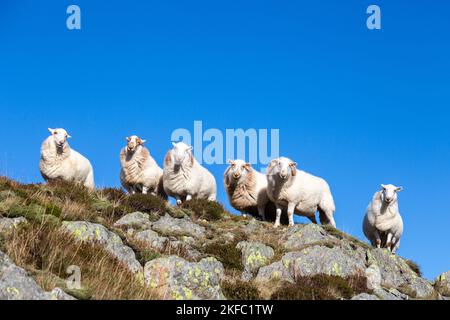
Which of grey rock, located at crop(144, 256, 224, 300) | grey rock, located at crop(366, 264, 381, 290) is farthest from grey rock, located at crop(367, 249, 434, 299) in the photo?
grey rock, located at crop(144, 256, 224, 300)

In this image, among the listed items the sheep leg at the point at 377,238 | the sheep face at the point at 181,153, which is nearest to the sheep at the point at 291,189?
the sheep leg at the point at 377,238

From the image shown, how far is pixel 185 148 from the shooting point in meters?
23.4

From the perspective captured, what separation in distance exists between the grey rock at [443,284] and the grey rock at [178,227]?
26.1ft

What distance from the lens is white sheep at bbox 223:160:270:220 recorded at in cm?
2272

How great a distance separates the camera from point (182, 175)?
75.8ft

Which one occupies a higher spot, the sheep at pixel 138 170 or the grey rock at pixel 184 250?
the sheep at pixel 138 170

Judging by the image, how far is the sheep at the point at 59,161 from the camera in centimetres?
2247

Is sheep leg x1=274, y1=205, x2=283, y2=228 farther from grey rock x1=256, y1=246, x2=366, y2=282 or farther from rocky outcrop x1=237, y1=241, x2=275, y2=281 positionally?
grey rock x1=256, y1=246, x2=366, y2=282

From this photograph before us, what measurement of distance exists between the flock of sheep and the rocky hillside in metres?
1.28

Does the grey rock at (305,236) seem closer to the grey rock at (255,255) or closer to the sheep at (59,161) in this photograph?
the grey rock at (255,255)

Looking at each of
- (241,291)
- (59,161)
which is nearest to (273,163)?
(59,161)

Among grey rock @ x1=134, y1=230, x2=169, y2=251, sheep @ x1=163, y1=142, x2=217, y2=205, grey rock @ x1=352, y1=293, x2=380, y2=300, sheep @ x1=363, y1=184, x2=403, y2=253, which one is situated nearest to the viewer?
grey rock @ x1=352, y1=293, x2=380, y2=300

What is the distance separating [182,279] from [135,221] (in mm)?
6990
